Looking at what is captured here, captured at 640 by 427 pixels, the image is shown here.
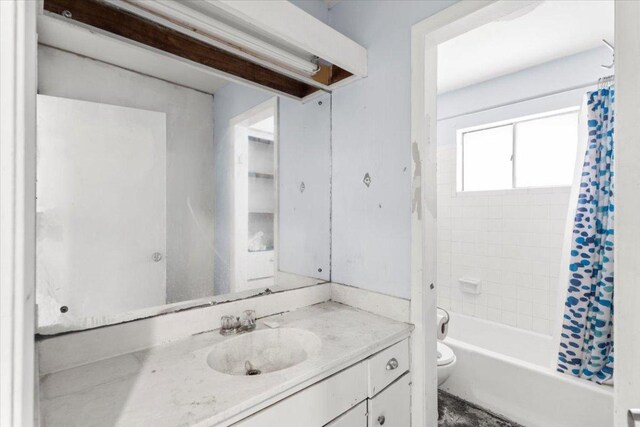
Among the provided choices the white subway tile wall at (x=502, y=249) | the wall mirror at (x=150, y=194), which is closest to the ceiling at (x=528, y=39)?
the white subway tile wall at (x=502, y=249)

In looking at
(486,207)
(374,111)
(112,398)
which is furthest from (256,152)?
(486,207)

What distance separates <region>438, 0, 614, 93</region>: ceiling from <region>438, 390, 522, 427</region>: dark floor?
2290mm

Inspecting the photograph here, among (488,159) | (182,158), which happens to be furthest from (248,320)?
(488,159)

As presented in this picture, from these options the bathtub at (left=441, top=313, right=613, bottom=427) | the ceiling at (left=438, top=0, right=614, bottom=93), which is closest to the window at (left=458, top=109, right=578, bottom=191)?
the ceiling at (left=438, top=0, right=614, bottom=93)

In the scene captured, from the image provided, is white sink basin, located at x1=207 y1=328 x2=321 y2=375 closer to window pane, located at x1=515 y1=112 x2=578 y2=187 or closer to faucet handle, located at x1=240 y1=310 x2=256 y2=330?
faucet handle, located at x1=240 y1=310 x2=256 y2=330

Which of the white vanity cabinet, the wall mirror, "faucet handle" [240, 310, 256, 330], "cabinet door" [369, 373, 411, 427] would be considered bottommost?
"cabinet door" [369, 373, 411, 427]

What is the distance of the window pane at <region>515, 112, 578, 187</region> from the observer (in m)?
2.40

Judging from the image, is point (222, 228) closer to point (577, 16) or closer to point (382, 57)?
point (382, 57)

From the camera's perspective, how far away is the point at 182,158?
107cm

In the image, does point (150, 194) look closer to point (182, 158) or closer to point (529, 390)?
point (182, 158)

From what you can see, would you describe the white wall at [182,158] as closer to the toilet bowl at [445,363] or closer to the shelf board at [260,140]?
the shelf board at [260,140]

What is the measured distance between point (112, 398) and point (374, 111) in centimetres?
136

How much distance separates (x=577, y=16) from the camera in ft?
5.69

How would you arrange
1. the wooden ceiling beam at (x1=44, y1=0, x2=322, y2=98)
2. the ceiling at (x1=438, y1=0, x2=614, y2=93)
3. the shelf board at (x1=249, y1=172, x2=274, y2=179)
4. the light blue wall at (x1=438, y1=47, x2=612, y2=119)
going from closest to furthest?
the wooden ceiling beam at (x1=44, y1=0, x2=322, y2=98) → the shelf board at (x1=249, y1=172, x2=274, y2=179) → the ceiling at (x1=438, y1=0, x2=614, y2=93) → the light blue wall at (x1=438, y1=47, x2=612, y2=119)
